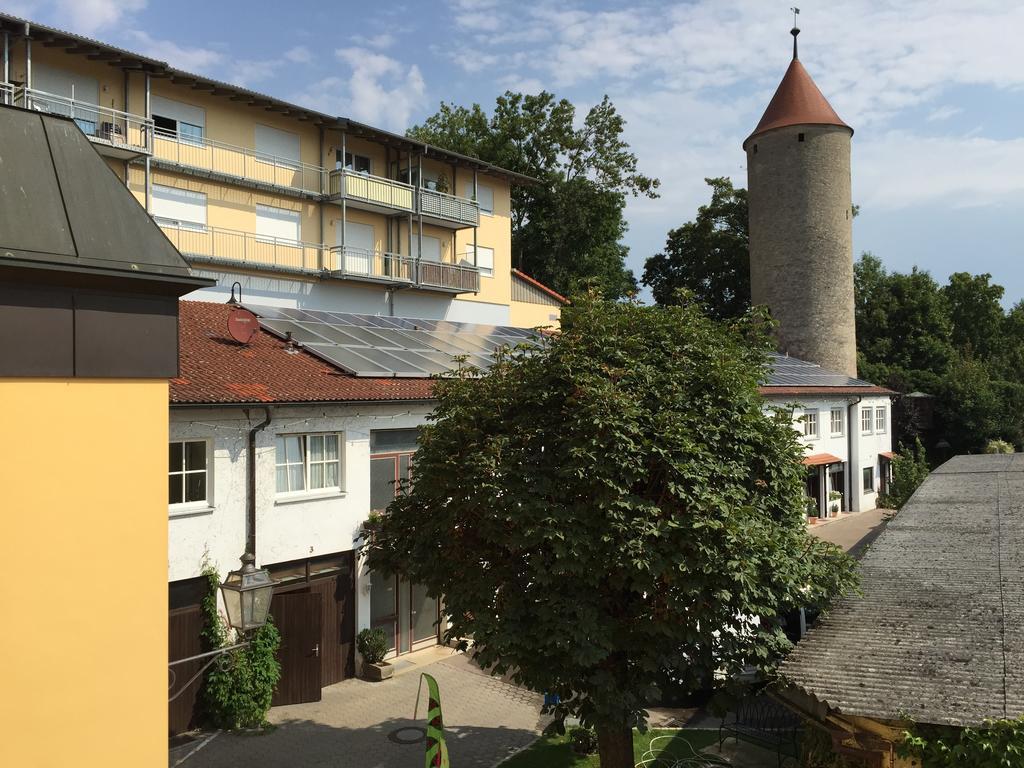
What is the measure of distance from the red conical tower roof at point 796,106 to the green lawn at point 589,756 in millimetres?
37691

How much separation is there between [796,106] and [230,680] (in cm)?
4156

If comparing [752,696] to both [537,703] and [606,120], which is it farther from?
[606,120]

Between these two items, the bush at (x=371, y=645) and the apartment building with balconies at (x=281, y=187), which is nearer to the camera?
the bush at (x=371, y=645)

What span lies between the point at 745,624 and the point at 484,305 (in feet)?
83.3

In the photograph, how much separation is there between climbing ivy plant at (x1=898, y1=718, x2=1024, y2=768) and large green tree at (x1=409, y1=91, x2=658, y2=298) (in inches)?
1494

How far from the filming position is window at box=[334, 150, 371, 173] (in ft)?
94.7

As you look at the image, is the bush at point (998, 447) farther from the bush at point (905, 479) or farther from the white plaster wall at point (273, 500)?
the white plaster wall at point (273, 500)

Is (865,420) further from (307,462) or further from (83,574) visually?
(83,574)

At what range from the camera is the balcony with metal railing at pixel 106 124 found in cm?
2158

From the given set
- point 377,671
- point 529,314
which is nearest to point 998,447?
point 529,314

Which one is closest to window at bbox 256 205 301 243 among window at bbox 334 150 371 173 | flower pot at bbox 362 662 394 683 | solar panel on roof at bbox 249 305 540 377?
window at bbox 334 150 371 173

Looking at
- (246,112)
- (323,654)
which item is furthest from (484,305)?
(323,654)

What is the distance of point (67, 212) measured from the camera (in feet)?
21.3

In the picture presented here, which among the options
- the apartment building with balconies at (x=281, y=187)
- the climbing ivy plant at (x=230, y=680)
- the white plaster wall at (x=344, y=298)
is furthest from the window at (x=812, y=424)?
the climbing ivy plant at (x=230, y=680)
